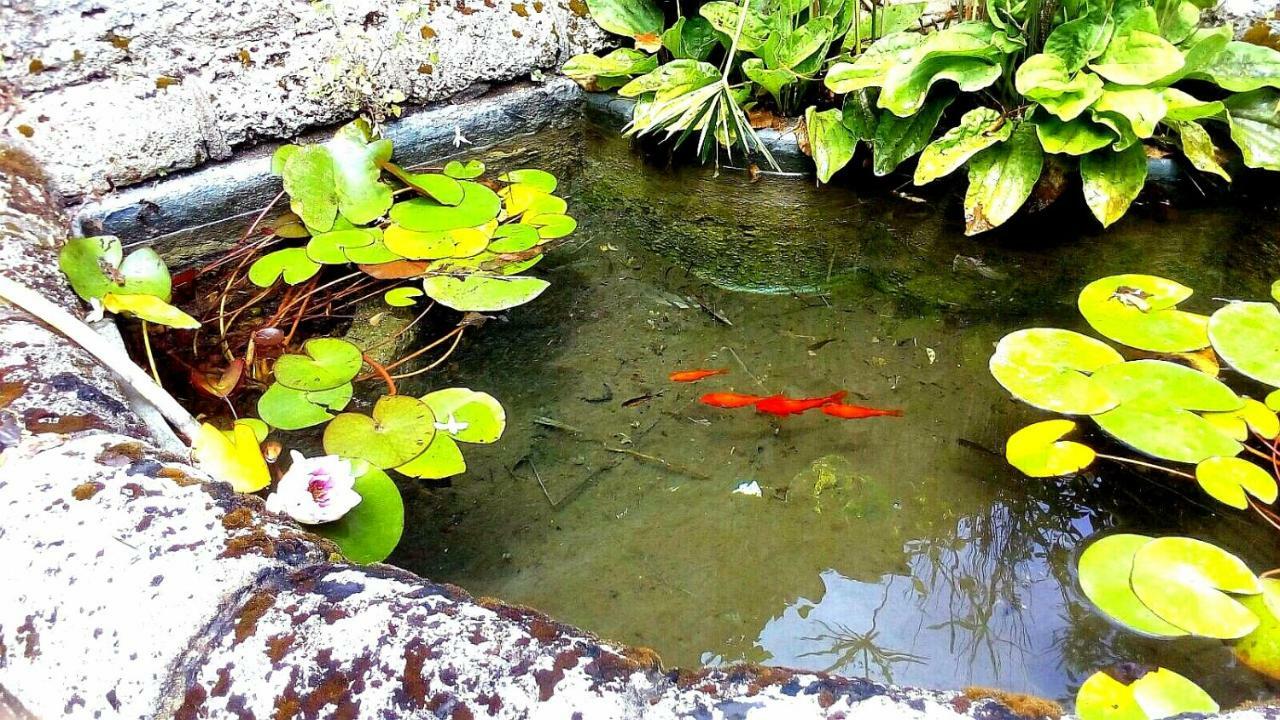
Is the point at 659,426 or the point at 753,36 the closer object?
the point at 659,426

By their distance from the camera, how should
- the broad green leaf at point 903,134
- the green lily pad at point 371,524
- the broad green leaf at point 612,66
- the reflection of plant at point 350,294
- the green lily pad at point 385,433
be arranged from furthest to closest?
1. the broad green leaf at point 612,66
2. the broad green leaf at point 903,134
3. the green lily pad at point 385,433
4. the reflection of plant at point 350,294
5. the green lily pad at point 371,524

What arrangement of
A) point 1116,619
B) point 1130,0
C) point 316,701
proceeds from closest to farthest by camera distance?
point 316,701 → point 1116,619 → point 1130,0

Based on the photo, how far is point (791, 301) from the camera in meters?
2.12

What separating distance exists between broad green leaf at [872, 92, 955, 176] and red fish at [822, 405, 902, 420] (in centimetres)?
109

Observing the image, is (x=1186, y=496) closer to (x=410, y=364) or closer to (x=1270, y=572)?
(x=1270, y=572)

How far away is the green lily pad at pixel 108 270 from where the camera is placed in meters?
1.84

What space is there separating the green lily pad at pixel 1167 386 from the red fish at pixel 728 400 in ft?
2.37

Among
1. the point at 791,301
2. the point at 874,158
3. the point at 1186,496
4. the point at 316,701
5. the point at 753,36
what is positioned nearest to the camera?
the point at 316,701

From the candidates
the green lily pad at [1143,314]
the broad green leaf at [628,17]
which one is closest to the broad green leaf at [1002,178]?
the green lily pad at [1143,314]

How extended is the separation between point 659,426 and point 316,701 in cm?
98

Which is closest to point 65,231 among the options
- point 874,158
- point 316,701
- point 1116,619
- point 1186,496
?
point 316,701

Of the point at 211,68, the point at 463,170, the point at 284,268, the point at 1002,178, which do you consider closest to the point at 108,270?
the point at 284,268

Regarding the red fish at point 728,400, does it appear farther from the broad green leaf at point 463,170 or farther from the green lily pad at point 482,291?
the broad green leaf at point 463,170

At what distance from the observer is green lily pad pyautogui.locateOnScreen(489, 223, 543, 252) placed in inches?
89.0
